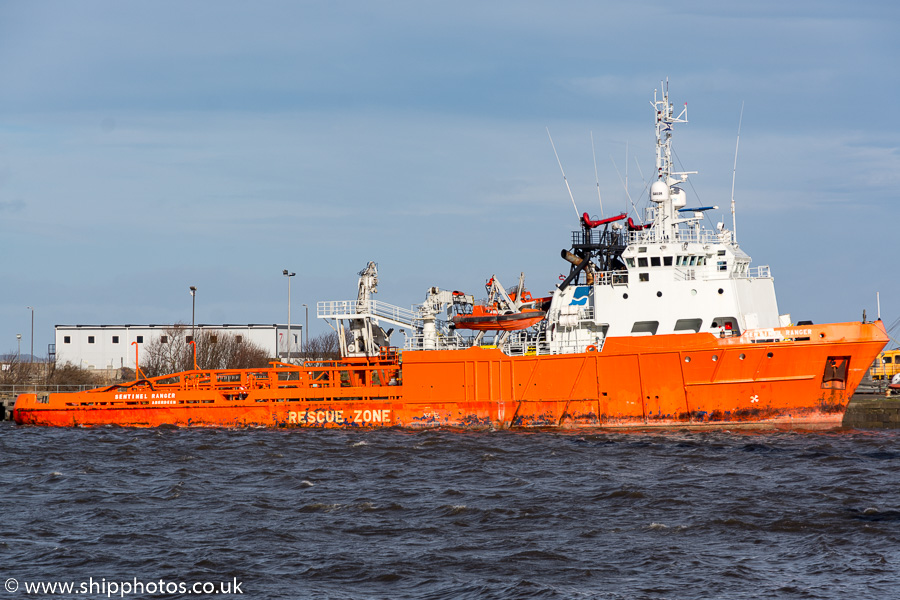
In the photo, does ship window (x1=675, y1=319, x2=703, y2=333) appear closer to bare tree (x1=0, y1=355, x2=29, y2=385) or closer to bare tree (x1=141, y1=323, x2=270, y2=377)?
bare tree (x1=141, y1=323, x2=270, y2=377)

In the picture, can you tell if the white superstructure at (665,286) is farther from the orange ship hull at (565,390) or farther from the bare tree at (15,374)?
the bare tree at (15,374)

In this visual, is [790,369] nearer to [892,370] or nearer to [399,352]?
[399,352]

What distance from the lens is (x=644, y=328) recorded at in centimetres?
2762

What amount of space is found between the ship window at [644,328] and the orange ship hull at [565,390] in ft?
5.82

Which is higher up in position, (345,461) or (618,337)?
(618,337)

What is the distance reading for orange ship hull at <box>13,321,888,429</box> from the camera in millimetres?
24922

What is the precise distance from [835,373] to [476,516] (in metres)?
14.0

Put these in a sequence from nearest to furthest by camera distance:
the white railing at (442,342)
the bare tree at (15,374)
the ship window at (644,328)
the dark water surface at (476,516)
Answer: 1. the dark water surface at (476,516)
2. the ship window at (644,328)
3. the white railing at (442,342)
4. the bare tree at (15,374)

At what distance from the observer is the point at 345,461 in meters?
22.0

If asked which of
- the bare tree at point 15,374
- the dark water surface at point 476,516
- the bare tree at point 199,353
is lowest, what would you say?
the dark water surface at point 476,516

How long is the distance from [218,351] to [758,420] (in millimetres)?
48643

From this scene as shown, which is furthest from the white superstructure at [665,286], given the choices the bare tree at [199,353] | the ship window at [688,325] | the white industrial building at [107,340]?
the white industrial building at [107,340]

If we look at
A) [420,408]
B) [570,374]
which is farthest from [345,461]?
[570,374]

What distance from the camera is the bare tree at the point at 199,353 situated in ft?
213
